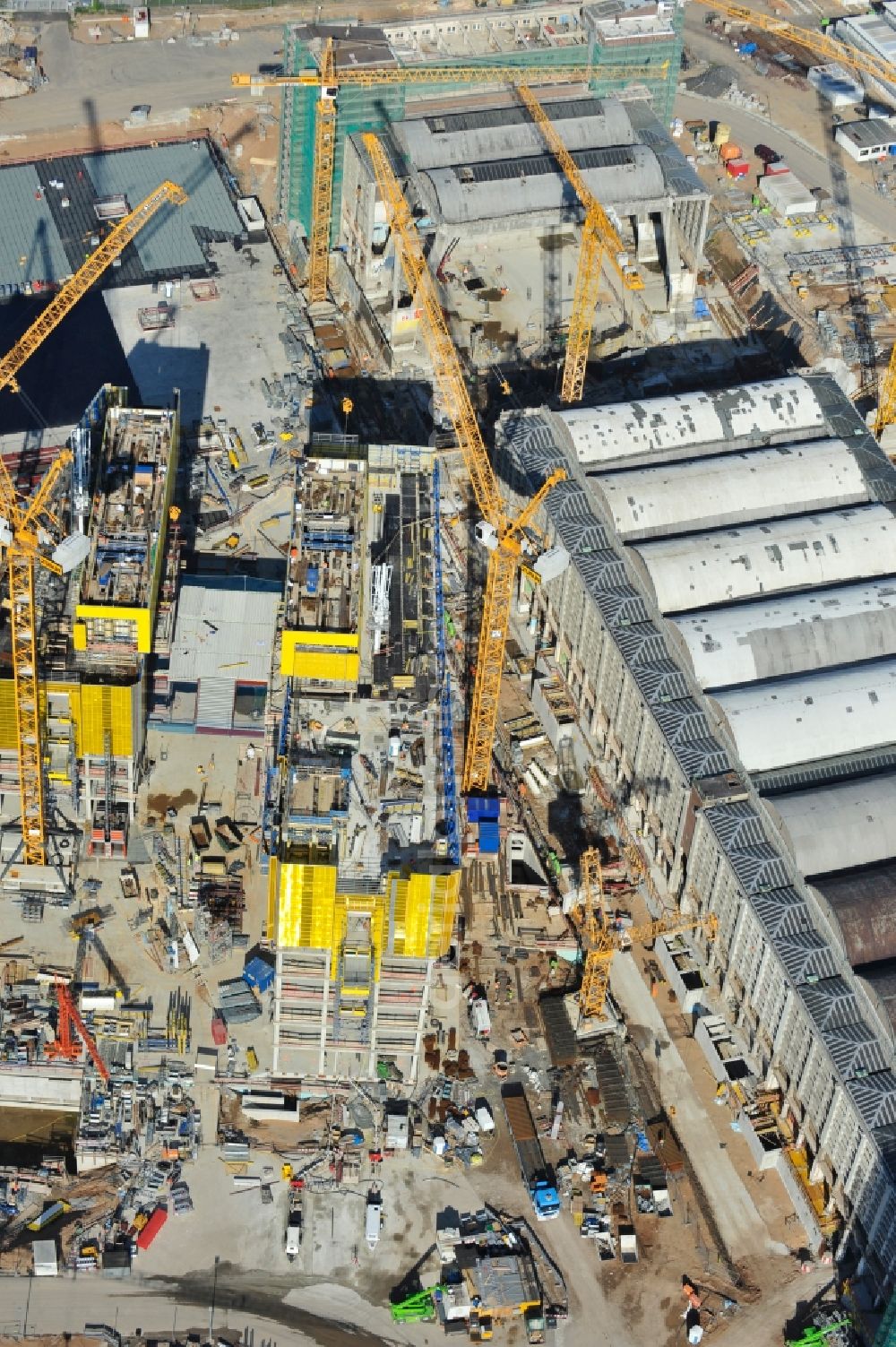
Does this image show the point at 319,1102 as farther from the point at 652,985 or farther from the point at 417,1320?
the point at 652,985

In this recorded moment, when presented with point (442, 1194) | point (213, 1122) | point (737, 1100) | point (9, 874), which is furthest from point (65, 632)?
point (737, 1100)

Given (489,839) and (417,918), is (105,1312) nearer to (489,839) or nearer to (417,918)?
(417,918)

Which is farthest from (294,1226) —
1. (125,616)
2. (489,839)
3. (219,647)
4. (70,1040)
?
(219,647)

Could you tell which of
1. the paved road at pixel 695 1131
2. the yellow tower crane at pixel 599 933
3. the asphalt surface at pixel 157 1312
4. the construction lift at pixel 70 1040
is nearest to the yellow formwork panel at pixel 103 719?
the construction lift at pixel 70 1040

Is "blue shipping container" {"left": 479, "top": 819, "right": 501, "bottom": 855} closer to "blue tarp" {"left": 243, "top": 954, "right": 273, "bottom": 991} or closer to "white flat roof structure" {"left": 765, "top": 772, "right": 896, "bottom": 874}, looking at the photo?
"blue tarp" {"left": 243, "top": 954, "right": 273, "bottom": 991}

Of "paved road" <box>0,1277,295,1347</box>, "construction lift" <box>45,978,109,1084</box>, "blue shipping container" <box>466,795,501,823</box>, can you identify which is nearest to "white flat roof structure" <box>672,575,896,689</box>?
"blue shipping container" <box>466,795,501,823</box>

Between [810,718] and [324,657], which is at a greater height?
[324,657]

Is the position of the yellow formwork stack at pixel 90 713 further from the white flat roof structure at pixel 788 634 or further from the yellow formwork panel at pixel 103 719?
the white flat roof structure at pixel 788 634
